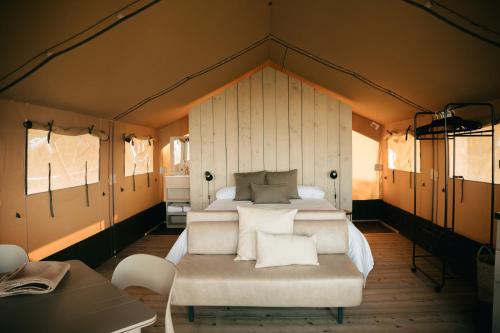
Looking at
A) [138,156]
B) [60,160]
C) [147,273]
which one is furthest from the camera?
[138,156]

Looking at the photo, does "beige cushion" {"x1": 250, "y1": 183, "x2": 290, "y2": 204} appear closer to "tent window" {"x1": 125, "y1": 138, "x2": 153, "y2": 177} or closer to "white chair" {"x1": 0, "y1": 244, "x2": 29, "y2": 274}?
"tent window" {"x1": 125, "y1": 138, "x2": 153, "y2": 177}

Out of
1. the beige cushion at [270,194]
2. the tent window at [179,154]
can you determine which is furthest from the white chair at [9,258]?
the tent window at [179,154]

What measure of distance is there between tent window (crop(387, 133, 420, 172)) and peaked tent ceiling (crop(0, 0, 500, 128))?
869 millimetres

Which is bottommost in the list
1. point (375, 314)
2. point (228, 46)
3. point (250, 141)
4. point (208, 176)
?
point (375, 314)

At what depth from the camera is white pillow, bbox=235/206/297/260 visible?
2432 millimetres

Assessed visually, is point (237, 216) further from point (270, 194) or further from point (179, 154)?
point (179, 154)

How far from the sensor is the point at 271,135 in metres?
4.69

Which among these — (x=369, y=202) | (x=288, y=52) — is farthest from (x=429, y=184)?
(x=288, y=52)

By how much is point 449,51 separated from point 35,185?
11.7ft

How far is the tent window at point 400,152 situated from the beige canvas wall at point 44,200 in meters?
4.17

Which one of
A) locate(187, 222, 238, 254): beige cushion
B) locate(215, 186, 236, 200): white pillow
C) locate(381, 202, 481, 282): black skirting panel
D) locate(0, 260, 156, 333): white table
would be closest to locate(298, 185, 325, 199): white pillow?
locate(215, 186, 236, 200): white pillow

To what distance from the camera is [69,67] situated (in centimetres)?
217

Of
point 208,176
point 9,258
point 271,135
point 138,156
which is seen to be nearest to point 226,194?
point 208,176

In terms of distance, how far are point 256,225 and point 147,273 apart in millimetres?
1196
